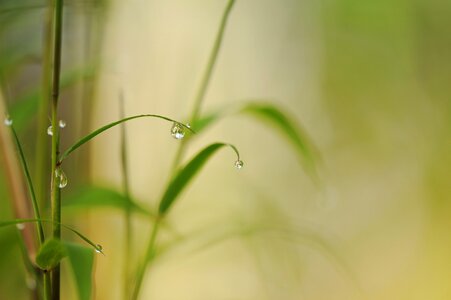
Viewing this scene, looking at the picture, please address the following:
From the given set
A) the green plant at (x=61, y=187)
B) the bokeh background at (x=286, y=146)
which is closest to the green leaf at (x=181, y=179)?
the green plant at (x=61, y=187)

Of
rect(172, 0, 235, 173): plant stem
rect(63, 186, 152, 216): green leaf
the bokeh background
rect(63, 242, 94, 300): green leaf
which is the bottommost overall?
rect(63, 242, 94, 300): green leaf

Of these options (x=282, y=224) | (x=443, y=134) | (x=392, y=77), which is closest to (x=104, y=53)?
(x=282, y=224)

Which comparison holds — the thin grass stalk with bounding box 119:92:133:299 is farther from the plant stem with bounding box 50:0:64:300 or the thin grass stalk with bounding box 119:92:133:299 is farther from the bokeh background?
the bokeh background

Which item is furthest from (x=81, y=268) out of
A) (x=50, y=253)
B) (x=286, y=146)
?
(x=286, y=146)

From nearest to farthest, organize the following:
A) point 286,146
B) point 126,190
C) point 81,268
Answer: point 81,268, point 126,190, point 286,146

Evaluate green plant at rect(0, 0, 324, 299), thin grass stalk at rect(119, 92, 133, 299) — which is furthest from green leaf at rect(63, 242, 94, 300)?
thin grass stalk at rect(119, 92, 133, 299)

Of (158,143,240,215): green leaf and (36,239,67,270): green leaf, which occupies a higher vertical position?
(158,143,240,215): green leaf

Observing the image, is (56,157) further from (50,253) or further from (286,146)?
(286,146)
